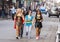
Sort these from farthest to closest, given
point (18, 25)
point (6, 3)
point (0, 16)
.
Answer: point (6, 3) < point (0, 16) < point (18, 25)

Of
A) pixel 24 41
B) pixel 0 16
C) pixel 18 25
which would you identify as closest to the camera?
pixel 24 41

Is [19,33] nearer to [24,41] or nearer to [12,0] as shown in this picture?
[24,41]

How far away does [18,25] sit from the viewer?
18.0m

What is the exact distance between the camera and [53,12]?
4906 cm

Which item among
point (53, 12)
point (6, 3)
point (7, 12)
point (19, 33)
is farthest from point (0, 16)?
point (19, 33)

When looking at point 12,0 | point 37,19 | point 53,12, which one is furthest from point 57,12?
point 37,19

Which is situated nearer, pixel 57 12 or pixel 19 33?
pixel 19 33

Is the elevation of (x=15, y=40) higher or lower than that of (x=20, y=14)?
lower

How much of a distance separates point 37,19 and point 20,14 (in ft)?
3.37

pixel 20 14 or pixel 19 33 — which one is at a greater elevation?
pixel 20 14

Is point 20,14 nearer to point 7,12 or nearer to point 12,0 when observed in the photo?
point 7,12

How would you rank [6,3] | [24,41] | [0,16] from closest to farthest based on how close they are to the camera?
Answer: [24,41] → [0,16] → [6,3]

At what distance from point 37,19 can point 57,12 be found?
102 ft

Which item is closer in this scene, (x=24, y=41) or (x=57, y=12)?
(x=24, y=41)
